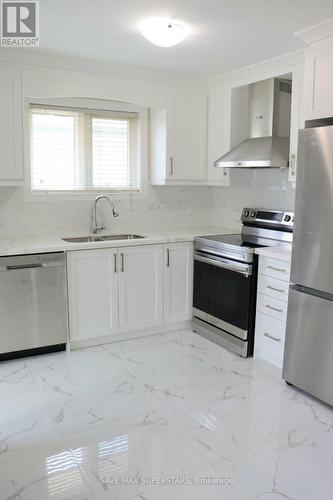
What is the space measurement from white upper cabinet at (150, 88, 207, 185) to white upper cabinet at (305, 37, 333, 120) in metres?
1.45

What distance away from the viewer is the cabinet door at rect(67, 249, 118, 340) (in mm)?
3559

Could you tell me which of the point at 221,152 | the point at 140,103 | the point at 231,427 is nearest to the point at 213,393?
the point at 231,427

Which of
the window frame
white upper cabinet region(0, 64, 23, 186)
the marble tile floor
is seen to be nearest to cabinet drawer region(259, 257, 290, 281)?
the marble tile floor

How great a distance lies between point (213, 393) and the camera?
295cm

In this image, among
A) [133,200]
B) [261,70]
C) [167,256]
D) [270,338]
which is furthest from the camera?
[133,200]

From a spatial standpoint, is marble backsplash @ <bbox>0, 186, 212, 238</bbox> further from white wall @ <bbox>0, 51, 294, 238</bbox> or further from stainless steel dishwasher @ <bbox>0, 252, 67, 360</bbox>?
stainless steel dishwasher @ <bbox>0, 252, 67, 360</bbox>

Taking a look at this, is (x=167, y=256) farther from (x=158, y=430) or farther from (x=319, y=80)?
(x=319, y=80)

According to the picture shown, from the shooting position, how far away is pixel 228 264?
3.63 meters

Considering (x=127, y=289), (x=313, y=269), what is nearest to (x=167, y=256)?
(x=127, y=289)

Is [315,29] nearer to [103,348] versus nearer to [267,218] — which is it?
[267,218]

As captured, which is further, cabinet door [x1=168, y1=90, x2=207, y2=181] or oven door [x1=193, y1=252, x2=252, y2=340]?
cabinet door [x1=168, y1=90, x2=207, y2=181]

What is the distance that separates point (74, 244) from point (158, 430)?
1618mm

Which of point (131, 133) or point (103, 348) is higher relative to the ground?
point (131, 133)

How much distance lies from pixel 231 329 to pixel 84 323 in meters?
1.22
